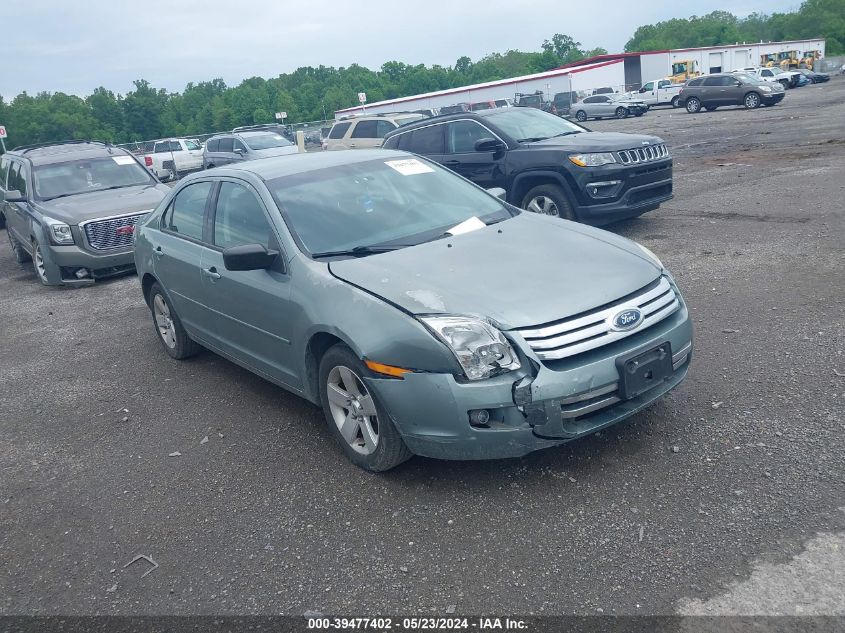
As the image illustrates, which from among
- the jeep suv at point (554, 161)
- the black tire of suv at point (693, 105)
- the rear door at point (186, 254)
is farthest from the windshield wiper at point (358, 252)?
the black tire of suv at point (693, 105)

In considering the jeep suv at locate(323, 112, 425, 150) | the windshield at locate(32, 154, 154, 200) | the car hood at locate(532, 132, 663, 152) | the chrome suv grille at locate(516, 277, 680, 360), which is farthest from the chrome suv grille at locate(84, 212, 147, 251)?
the jeep suv at locate(323, 112, 425, 150)

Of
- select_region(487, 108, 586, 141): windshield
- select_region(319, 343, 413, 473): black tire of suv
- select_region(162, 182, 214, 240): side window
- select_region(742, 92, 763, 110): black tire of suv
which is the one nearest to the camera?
select_region(319, 343, 413, 473): black tire of suv

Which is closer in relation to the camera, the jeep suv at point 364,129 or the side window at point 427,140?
the side window at point 427,140

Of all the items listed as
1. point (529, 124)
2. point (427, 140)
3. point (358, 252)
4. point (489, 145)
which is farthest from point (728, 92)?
point (358, 252)

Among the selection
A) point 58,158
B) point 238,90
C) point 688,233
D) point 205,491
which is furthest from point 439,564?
point 238,90

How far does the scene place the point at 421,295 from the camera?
3895 millimetres

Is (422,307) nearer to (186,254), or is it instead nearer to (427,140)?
(186,254)

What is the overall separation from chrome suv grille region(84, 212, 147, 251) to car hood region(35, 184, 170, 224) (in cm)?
9

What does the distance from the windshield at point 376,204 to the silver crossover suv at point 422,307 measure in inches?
0.5

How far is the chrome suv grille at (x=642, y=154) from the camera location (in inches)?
358

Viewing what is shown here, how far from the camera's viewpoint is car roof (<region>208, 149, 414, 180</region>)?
17.4ft

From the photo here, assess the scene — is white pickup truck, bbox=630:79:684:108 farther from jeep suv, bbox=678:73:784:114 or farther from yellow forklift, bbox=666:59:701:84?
yellow forklift, bbox=666:59:701:84

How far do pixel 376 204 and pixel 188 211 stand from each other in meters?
1.83

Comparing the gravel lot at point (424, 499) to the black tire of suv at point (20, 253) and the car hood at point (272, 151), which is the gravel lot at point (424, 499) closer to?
the black tire of suv at point (20, 253)
